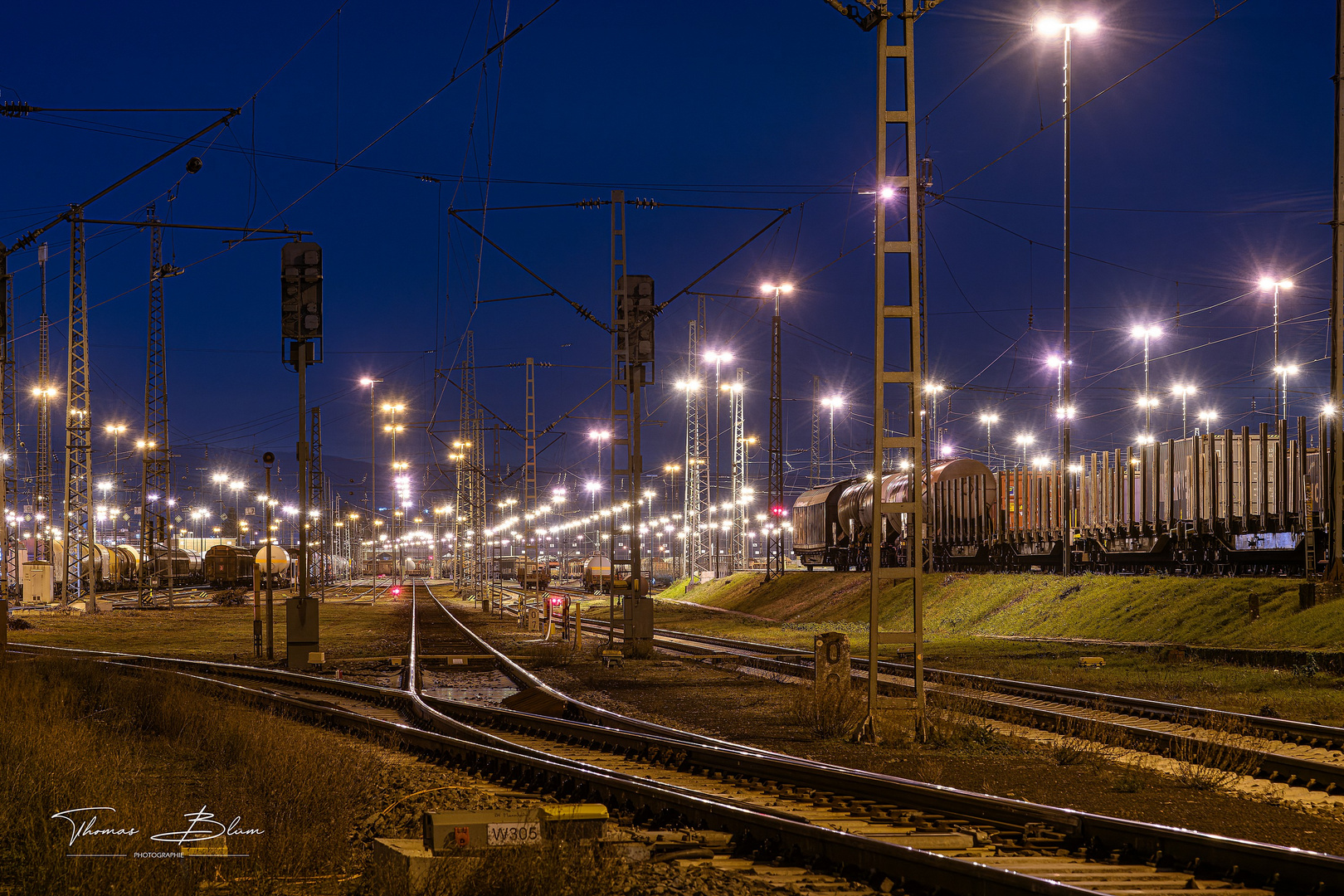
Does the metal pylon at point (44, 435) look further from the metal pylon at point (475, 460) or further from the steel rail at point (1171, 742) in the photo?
the steel rail at point (1171, 742)

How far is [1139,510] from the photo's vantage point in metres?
33.5

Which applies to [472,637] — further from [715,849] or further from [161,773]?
[715,849]

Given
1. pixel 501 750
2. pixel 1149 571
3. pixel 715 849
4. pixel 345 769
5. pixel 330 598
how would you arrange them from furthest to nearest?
pixel 330 598
pixel 1149 571
pixel 501 750
pixel 345 769
pixel 715 849

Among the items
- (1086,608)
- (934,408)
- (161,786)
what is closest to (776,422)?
(934,408)

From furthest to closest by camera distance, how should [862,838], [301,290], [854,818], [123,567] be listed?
1. [123,567]
2. [301,290]
3. [854,818]
4. [862,838]

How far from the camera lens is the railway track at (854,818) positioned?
23.2ft

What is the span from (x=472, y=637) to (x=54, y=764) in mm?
24189

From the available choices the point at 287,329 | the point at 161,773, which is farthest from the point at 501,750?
the point at 287,329

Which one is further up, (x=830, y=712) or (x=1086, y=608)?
(x=830, y=712)

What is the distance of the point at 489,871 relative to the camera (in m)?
7.21

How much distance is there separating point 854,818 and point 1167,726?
22.7 ft

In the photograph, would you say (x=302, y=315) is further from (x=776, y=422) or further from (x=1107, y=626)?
(x=776, y=422)
